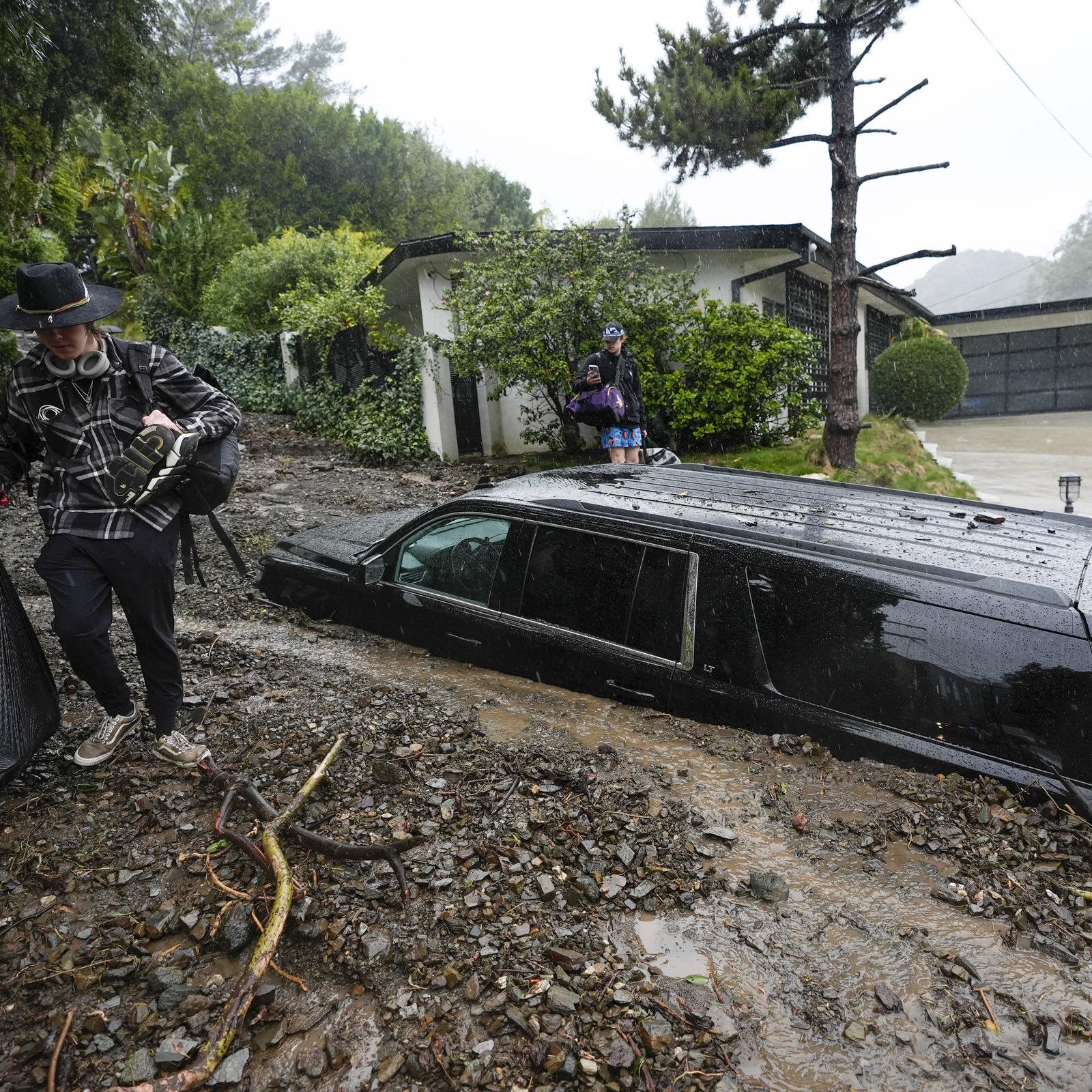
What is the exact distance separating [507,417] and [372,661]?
10.0 meters

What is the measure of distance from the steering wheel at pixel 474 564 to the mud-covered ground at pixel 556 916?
0.70m

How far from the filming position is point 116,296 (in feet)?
10.1

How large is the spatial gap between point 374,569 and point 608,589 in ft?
5.33

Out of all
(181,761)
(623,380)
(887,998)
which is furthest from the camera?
(623,380)

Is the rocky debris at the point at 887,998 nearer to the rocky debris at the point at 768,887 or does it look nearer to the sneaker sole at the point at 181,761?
the rocky debris at the point at 768,887

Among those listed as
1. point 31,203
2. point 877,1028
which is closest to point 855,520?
point 877,1028

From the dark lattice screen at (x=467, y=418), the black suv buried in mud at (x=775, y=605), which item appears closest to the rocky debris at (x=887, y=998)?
the black suv buried in mud at (x=775, y=605)

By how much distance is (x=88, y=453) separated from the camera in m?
2.95

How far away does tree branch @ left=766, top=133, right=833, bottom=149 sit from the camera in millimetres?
10266

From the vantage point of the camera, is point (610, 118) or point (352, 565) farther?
point (610, 118)

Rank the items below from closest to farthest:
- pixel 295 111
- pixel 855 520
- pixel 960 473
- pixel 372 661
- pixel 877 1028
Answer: pixel 877 1028
pixel 855 520
pixel 372 661
pixel 960 473
pixel 295 111

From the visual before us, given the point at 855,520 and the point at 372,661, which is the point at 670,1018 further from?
the point at 372,661

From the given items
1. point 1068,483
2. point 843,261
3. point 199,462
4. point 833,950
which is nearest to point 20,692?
point 199,462

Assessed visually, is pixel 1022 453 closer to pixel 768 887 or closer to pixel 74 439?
pixel 768 887
